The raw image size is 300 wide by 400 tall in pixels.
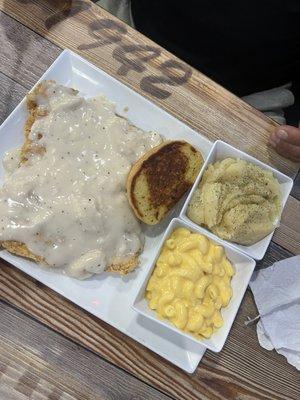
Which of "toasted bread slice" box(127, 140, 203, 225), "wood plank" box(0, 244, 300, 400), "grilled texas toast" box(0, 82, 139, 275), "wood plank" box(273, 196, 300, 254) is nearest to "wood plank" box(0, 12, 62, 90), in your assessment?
"grilled texas toast" box(0, 82, 139, 275)

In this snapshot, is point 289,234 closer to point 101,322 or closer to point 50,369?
point 101,322

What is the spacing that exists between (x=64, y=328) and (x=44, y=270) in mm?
184

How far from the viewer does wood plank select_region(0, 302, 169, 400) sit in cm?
151

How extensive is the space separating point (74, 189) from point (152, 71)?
450 mm

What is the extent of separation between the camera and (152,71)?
64.8 inches

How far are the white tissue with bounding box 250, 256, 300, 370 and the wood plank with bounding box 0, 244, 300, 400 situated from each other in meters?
0.03

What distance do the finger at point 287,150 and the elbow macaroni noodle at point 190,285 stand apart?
0.38m

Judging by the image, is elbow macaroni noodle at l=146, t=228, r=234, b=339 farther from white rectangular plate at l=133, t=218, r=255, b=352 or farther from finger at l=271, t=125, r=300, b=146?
finger at l=271, t=125, r=300, b=146

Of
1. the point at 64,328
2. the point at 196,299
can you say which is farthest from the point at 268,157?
the point at 64,328

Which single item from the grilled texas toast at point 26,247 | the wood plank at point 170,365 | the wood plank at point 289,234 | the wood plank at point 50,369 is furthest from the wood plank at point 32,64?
the wood plank at point 50,369

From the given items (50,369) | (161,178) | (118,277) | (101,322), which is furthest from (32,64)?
(50,369)

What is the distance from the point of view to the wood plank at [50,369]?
1.51 meters

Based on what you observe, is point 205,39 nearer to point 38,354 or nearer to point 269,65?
point 269,65

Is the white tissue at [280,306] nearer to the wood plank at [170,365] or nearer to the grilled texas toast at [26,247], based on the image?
the wood plank at [170,365]
